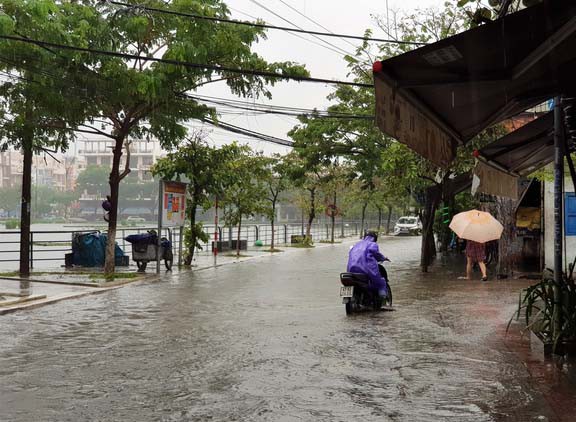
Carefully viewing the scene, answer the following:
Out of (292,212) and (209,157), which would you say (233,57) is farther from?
(292,212)

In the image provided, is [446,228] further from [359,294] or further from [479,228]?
[359,294]

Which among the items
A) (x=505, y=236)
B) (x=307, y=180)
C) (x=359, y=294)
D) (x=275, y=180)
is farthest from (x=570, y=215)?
(x=307, y=180)

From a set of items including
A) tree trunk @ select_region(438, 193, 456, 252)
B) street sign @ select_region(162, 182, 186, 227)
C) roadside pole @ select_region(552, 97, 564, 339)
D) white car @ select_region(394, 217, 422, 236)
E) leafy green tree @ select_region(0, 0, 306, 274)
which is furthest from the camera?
white car @ select_region(394, 217, 422, 236)

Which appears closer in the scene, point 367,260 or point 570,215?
point 367,260

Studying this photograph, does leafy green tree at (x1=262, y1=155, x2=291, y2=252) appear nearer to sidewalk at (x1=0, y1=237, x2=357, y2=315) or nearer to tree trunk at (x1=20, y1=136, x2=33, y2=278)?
sidewalk at (x1=0, y1=237, x2=357, y2=315)

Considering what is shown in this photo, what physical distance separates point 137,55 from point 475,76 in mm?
11452

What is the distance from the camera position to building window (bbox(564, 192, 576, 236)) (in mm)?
18094

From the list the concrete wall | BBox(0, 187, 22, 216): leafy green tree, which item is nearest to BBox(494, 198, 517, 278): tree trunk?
the concrete wall

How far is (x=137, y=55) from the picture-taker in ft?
52.5

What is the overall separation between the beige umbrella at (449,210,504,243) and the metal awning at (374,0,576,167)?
9.12 m

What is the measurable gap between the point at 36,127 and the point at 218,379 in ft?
43.6

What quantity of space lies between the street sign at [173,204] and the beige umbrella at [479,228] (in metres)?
8.74

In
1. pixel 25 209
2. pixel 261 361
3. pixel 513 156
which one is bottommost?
pixel 261 361

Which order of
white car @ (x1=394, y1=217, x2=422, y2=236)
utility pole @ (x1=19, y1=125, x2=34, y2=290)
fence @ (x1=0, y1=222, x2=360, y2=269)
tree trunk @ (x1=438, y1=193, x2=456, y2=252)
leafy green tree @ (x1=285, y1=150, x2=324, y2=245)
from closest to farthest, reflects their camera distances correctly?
utility pole @ (x1=19, y1=125, x2=34, y2=290), fence @ (x1=0, y1=222, x2=360, y2=269), tree trunk @ (x1=438, y1=193, x2=456, y2=252), leafy green tree @ (x1=285, y1=150, x2=324, y2=245), white car @ (x1=394, y1=217, x2=422, y2=236)
